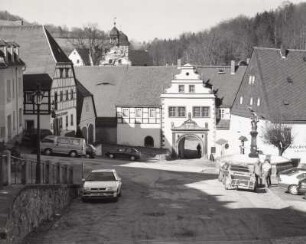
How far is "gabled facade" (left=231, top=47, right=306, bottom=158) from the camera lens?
52.7 m

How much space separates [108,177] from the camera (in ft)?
86.5

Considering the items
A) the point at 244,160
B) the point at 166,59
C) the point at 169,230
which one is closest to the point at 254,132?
the point at 244,160

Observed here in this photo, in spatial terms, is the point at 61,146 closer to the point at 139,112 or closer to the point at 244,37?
the point at 139,112

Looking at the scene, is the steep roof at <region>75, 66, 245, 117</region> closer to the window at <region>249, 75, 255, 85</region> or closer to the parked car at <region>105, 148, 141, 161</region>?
the window at <region>249, 75, 255, 85</region>

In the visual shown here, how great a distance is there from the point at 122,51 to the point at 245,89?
65059 millimetres

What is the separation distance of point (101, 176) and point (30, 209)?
9706 millimetres

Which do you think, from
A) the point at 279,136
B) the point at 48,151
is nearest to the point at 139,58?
the point at 279,136

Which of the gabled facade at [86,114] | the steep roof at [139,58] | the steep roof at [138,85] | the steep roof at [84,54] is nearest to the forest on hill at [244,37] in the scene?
the steep roof at [84,54]

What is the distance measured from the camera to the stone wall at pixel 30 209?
1394 cm

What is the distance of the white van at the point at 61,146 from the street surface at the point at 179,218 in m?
13.9

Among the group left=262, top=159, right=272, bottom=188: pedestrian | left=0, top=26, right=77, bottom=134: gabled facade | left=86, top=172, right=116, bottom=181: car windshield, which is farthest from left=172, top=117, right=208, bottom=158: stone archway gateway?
left=86, top=172, right=116, bottom=181: car windshield

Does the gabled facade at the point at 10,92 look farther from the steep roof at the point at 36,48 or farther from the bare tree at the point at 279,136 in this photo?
the bare tree at the point at 279,136

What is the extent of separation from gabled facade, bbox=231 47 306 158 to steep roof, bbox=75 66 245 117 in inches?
186

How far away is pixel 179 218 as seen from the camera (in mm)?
21281
